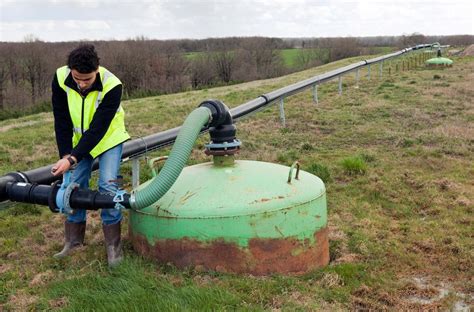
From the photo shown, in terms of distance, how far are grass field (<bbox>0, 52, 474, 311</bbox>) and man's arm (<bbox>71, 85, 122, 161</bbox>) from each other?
3.17 feet

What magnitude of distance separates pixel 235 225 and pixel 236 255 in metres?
0.25

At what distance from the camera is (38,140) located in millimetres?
10219

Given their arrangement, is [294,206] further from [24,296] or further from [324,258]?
[24,296]

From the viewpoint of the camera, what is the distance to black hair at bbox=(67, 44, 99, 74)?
151 inches

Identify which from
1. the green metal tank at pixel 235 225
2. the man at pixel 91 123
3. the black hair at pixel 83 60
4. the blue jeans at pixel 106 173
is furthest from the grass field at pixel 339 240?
the black hair at pixel 83 60

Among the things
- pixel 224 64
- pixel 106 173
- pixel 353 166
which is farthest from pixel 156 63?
pixel 106 173

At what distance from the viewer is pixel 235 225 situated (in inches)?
154

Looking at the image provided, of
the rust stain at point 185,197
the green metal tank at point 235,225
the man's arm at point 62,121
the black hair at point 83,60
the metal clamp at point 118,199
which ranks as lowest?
the green metal tank at point 235,225

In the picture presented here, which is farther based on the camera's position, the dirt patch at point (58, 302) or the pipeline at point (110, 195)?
the pipeline at point (110, 195)

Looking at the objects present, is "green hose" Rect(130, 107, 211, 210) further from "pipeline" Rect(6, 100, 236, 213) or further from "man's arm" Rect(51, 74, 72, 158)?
"man's arm" Rect(51, 74, 72, 158)

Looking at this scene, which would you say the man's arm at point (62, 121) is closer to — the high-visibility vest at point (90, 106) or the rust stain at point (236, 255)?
the high-visibility vest at point (90, 106)

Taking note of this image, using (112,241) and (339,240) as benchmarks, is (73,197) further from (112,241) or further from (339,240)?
(339,240)

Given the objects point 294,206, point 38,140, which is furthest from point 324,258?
point 38,140

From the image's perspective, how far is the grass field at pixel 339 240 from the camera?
374 cm
